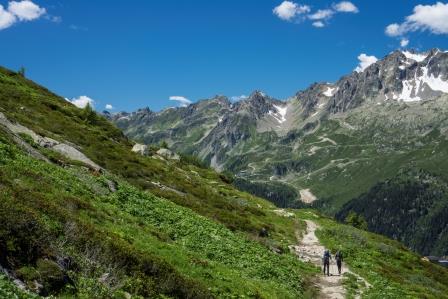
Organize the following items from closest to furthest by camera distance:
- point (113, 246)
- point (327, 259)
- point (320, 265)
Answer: point (113, 246) < point (327, 259) < point (320, 265)

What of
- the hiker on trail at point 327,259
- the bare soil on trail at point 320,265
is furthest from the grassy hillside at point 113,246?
the bare soil on trail at point 320,265

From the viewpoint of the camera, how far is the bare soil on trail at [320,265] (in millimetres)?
36859

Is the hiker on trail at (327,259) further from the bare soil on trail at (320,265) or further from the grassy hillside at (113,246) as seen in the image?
the grassy hillside at (113,246)

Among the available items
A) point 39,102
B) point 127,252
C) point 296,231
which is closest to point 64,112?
point 39,102

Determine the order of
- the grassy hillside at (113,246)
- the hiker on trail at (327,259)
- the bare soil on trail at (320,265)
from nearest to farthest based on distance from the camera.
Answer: the grassy hillside at (113,246) → the bare soil on trail at (320,265) → the hiker on trail at (327,259)

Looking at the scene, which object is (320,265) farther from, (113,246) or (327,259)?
(113,246)

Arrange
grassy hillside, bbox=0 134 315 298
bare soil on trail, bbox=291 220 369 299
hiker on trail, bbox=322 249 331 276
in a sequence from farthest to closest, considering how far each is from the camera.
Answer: hiker on trail, bbox=322 249 331 276, bare soil on trail, bbox=291 220 369 299, grassy hillside, bbox=0 134 315 298

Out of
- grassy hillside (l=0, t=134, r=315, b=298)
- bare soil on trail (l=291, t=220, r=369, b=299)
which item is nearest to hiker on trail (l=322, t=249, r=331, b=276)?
bare soil on trail (l=291, t=220, r=369, b=299)

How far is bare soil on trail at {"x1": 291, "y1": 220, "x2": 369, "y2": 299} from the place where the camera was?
36859mm

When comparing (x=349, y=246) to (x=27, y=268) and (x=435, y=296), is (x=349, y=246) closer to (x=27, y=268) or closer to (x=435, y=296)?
(x=435, y=296)

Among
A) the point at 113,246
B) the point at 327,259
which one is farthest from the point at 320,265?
the point at 113,246

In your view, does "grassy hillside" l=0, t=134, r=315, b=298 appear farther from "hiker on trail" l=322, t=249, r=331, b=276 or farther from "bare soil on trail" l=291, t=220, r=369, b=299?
"bare soil on trail" l=291, t=220, r=369, b=299

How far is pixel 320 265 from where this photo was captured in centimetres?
4672

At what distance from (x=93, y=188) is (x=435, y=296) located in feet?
108
